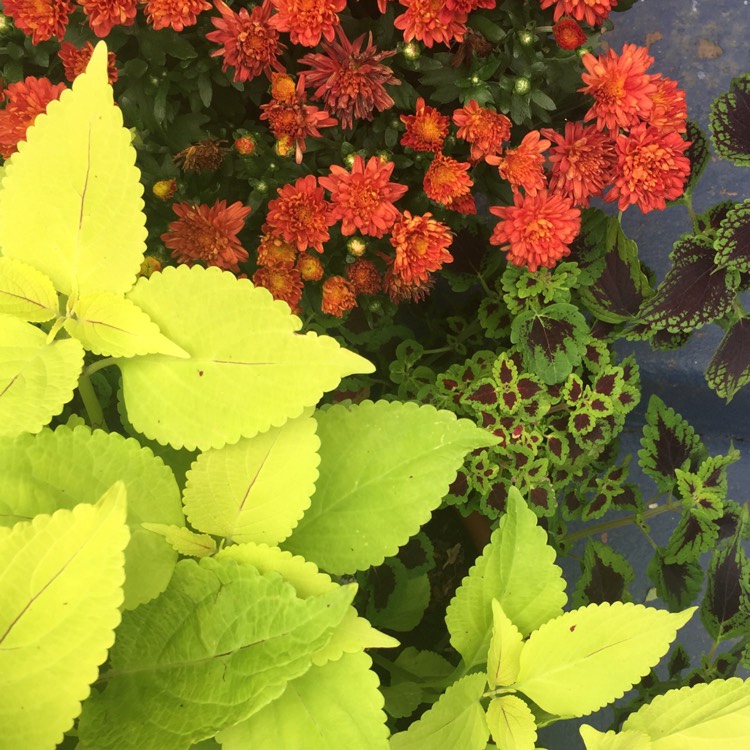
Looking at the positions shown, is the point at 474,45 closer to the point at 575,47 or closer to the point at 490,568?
the point at 575,47

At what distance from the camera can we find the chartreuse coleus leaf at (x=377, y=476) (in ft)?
1.59

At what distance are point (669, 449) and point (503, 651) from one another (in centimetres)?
53

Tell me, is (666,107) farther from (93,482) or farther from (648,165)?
(93,482)

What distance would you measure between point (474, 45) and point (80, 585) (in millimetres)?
649

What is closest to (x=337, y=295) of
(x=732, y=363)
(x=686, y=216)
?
(x=732, y=363)

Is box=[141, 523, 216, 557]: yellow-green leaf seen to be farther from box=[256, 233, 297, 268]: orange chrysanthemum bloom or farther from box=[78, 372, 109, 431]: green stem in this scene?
box=[256, 233, 297, 268]: orange chrysanthemum bloom

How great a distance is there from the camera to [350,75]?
28.3 inches

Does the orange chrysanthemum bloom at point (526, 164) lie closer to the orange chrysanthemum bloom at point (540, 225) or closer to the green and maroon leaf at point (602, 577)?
the orange chrysanthemum bloom at point (540, 225)

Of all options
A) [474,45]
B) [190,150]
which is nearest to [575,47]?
[474,45]

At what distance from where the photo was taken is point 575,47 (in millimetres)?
733

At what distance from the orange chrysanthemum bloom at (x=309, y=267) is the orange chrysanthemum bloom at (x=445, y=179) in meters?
0.14

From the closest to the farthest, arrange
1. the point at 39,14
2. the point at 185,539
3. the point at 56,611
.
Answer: the point at 56,611 → the point at 185,539 → the point at 39,14

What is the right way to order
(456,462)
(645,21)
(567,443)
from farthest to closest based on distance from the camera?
(645,21) → (567,443) → (456,462)

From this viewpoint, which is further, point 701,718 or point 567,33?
point 567,33
